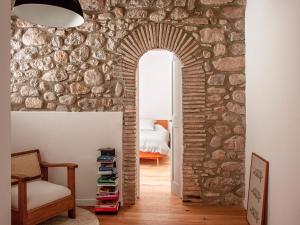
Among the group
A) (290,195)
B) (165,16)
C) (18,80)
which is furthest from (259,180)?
(18,80)

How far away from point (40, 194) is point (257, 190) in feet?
7.39

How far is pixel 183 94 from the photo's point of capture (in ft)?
12.5

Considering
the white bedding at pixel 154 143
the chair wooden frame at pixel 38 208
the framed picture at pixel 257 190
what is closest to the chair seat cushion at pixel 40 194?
the chair wooden frame at pixel 38 208

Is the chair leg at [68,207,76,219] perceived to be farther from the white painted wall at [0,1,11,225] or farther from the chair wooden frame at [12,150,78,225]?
the white painted wall at [0,1,11,225]

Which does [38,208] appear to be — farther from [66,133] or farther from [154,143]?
[154,143]

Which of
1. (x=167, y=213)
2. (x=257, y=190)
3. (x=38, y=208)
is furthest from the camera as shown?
(x=167, y=213)

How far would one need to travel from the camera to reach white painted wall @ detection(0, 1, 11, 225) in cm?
159

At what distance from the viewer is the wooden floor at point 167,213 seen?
3277 millimetres

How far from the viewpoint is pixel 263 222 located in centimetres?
276

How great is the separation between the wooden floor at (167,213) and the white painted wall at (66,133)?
1.79 ft

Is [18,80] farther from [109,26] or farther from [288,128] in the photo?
[288,128]

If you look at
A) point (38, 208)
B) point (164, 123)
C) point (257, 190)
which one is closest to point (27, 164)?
point (38, 208)

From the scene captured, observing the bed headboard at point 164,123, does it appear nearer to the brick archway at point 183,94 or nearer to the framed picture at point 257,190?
the brick archway at point 183,94

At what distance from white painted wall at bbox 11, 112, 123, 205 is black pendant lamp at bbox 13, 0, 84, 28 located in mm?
1441
